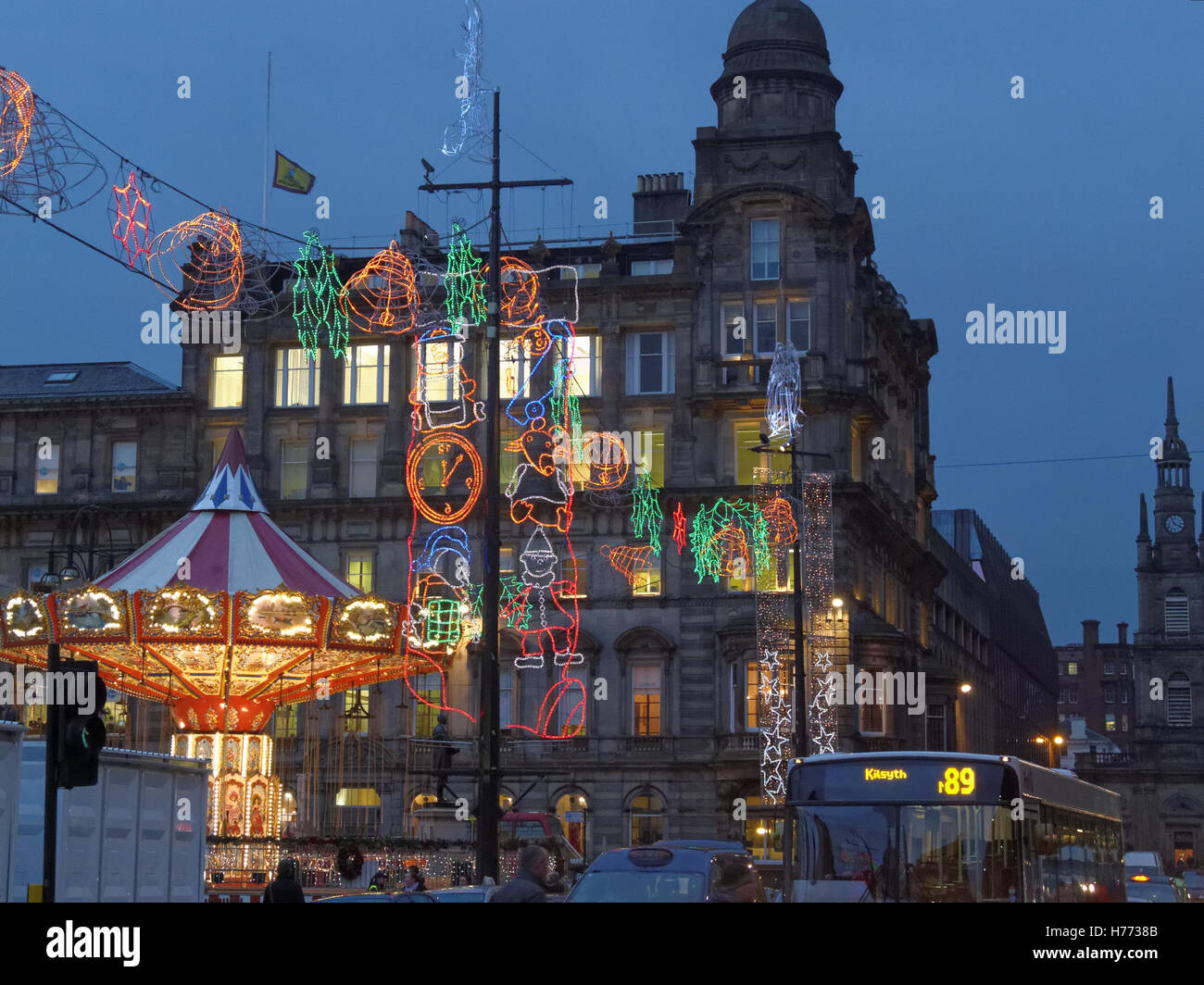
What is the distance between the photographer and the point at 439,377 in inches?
2591

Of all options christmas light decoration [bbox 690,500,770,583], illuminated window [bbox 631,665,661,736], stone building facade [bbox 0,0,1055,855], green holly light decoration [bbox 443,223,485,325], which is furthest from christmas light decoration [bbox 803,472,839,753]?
green holly light decoration [bbox 443,223,485,325]

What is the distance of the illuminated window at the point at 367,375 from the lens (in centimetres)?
6675

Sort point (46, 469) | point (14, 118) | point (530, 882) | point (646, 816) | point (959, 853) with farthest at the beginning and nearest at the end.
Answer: point (46, 469), point (646, 816), point (14, 118), point (959, 853), point (530, 882)

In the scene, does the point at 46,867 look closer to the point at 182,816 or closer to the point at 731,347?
the point at 182,816

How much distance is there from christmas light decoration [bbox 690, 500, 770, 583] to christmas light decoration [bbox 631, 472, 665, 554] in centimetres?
119

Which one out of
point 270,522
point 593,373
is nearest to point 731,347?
point 593,373

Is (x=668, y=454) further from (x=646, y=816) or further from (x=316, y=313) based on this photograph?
(x=316, y=313)

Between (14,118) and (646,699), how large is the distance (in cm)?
4056

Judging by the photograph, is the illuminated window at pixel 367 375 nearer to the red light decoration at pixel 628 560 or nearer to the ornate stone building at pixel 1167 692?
the red light decoration at pixel 628 560

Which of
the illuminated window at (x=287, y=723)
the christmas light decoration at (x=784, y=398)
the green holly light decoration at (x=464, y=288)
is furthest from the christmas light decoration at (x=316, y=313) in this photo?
the christmas light decoration at (x=784, y=398)

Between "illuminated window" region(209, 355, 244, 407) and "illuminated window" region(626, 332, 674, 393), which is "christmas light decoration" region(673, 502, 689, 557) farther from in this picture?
"illuminated window" region(209, 355, 244, 407)

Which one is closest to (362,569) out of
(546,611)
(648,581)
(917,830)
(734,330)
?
(546,611)
